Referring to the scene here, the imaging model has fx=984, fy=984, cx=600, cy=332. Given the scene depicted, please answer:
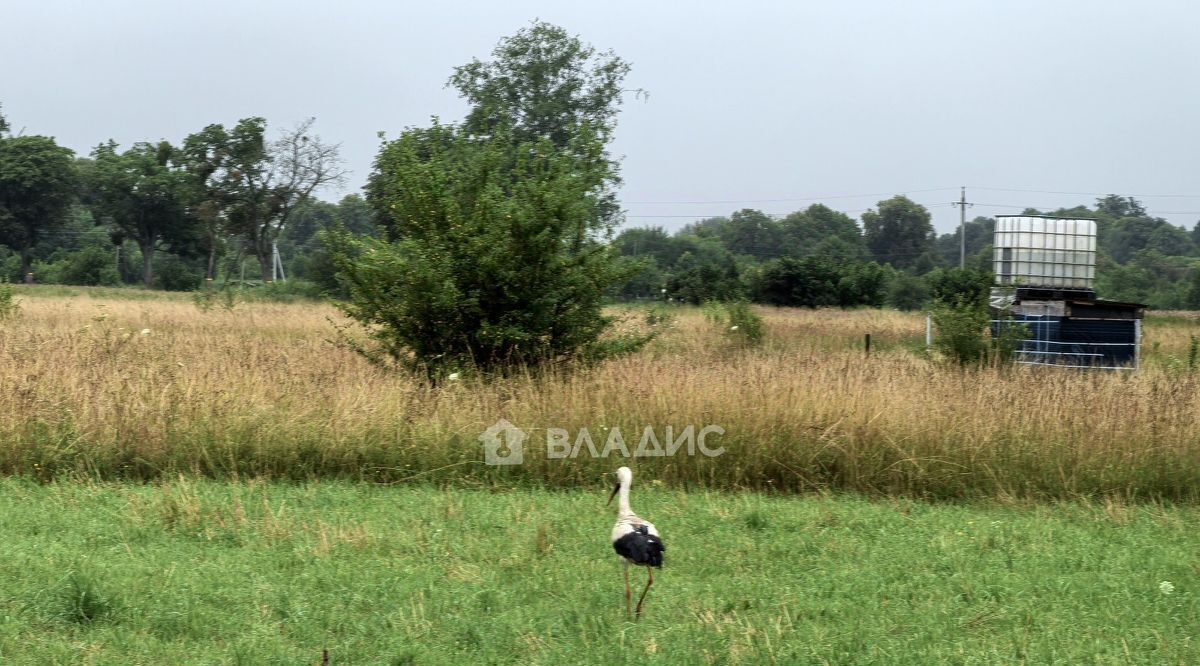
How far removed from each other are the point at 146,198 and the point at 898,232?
6929 cm

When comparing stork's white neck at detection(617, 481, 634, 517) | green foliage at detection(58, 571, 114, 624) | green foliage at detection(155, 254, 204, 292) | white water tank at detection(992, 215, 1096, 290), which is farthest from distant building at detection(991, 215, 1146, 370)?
green foliage at detection(155, 254, 204, 292)

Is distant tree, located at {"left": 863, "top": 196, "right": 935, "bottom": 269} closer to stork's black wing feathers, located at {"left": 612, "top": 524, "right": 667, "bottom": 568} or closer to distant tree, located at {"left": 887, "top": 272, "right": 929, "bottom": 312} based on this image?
distant tree, located at {"left": 887, "top": 272, "right": 929, "bottom": 312}

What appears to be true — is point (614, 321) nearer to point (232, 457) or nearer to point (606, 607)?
point (232, 457)

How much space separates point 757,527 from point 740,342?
1604 cm

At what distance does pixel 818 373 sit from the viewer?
984cm

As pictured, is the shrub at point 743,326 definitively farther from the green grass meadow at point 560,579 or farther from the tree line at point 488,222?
the green grass meadow at point 560,579

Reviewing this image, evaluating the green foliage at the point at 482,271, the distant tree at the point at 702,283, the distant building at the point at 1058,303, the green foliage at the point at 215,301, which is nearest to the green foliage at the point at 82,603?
the green foliage at the point at 482,271

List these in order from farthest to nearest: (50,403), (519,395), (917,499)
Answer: (519,395)
(50,403)
(917,499)

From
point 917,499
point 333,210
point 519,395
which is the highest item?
point 333,210

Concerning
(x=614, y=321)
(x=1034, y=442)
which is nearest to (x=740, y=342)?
(x=614, y=321)

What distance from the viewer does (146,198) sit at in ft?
214

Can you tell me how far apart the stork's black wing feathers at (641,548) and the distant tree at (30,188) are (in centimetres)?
7017

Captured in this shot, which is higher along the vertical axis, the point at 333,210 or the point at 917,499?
the point at 333,210

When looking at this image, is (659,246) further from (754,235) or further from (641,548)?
(641,548)
